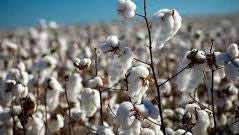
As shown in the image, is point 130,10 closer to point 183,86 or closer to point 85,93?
point 183,86

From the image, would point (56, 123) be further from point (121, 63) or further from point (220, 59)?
point (220, 59)

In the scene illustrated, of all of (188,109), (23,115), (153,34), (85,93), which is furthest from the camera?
(23,115)

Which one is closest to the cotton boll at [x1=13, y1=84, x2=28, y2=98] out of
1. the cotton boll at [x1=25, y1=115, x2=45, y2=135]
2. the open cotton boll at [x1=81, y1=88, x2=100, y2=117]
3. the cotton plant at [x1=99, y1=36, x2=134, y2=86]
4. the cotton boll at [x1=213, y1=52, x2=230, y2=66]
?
the cotton boll at [x1=25, y1=115, x2=45, y2=135]

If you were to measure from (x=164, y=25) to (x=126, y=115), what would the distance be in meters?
0.50

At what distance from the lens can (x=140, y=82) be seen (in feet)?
7.85

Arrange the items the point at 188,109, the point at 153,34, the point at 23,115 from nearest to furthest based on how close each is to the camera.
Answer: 1. the point at 153,34
2. the point at 188,109
3. the point at 23,115

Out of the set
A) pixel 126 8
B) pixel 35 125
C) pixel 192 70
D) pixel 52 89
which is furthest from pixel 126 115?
pixel 52 89

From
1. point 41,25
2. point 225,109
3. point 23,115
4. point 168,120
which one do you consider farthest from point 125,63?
point 41,25

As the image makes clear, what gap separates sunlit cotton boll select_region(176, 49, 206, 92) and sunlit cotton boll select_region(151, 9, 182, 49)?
0.19 metres

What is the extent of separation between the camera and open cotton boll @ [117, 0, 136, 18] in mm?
2371

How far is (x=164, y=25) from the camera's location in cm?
227

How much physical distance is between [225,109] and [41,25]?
4988 mm

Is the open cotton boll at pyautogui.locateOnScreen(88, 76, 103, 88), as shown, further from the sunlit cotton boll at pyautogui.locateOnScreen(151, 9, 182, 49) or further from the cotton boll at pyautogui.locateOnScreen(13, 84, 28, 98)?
the sunlit cotton boll at pyautogui.locateOnScreen(151, 9, 182, 49)

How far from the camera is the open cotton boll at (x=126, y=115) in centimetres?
226
